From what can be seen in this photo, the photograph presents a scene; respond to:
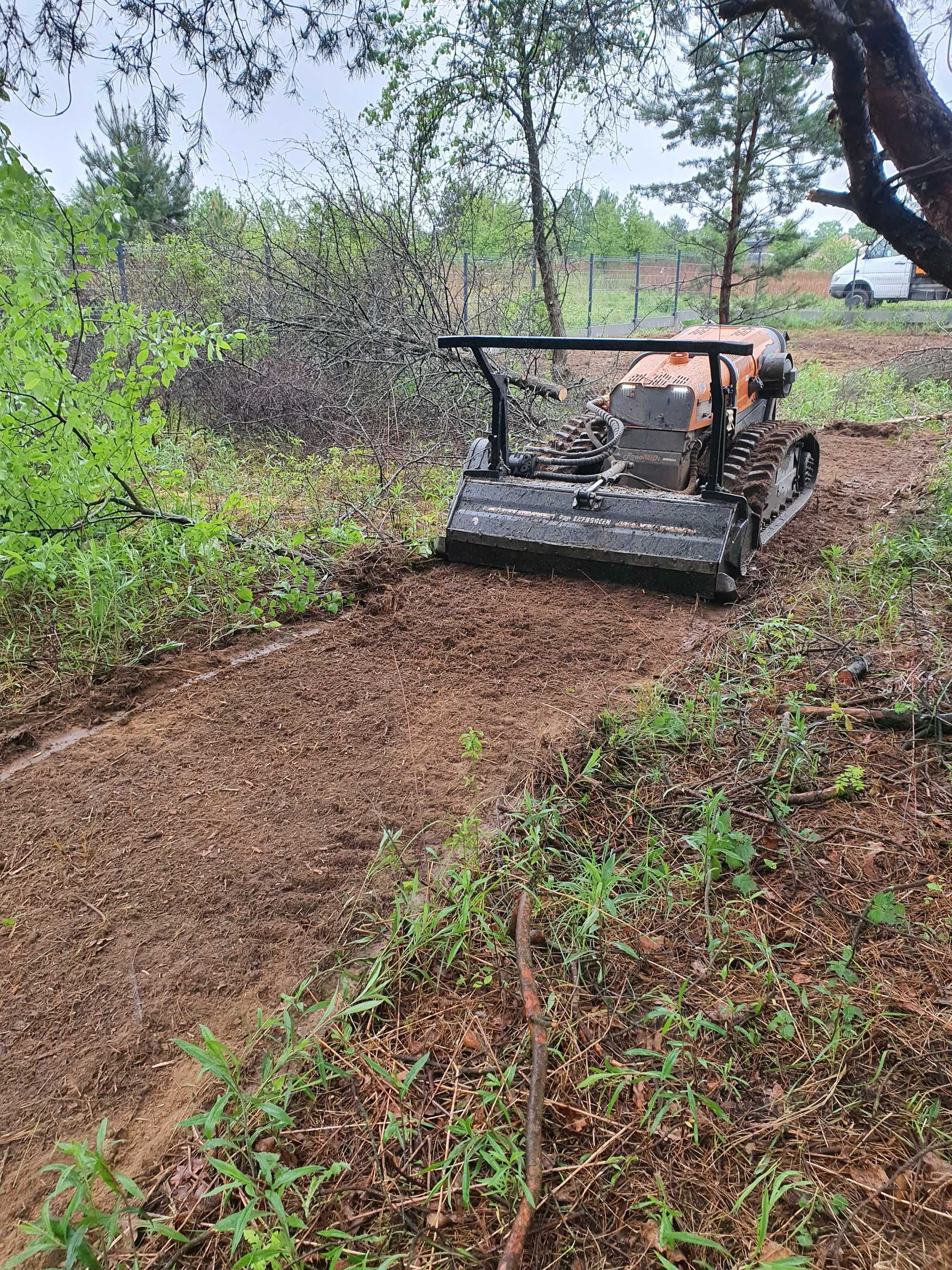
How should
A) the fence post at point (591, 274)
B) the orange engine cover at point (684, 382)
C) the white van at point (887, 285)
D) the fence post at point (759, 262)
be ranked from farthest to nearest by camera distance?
the fence post at point (591, 274) < the white van at point (887, 285) < the fence post at point (759, 262) < the orange engine cover at point (684, 382)

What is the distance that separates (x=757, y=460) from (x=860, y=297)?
2029 centimetres

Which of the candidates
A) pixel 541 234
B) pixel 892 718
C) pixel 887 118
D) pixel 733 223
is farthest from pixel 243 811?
pixel 733 223

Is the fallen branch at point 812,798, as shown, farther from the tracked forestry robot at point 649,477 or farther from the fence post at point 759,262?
the fence post at point 759,262

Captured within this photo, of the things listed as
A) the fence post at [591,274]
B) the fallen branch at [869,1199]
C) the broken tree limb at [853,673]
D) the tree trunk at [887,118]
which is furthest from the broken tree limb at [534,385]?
the fence post at [591,274]

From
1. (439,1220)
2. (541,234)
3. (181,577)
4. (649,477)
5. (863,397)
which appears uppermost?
(541,234)

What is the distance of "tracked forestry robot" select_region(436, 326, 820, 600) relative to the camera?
4.40 m

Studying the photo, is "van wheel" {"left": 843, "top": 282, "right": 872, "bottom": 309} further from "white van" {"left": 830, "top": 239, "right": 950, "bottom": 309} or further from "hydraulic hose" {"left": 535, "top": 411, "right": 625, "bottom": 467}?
"hydraulic hose" {"left": 535, "top": 411, "right": 625, "bottom": 467}

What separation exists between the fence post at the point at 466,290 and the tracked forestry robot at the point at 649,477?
11.5 ft

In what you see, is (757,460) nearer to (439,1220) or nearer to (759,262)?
(439,1220)

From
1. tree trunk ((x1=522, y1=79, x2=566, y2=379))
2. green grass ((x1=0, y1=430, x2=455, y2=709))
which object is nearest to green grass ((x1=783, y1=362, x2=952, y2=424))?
tree trunk ((x1=522, y1=79, x2=566, y2=379))

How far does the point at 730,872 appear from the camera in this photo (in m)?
2.45

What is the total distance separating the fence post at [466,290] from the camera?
8992mm

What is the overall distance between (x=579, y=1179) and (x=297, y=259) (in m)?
8.66

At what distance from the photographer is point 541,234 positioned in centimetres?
1089
